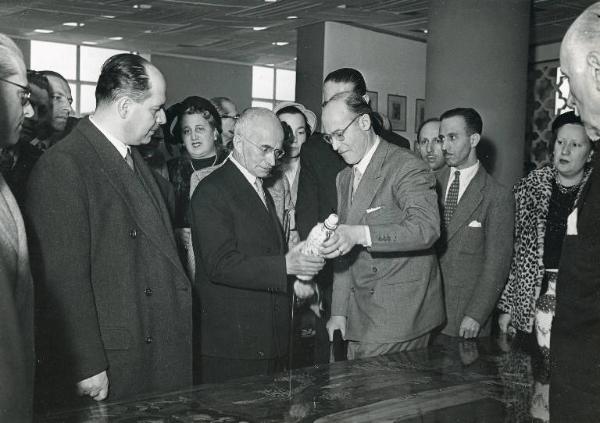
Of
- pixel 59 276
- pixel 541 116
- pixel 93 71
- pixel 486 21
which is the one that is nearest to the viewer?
pixel 59 276

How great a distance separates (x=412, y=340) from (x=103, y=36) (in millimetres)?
11127

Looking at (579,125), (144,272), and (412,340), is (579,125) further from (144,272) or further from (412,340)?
(144,272)

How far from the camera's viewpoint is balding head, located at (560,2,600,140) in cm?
147

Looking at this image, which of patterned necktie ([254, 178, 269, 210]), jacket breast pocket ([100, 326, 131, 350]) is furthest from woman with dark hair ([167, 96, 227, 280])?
jacket breast pocket ([100, 326, 131, 350])

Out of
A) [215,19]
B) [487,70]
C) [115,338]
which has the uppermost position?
[215,19]

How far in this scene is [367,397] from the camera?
187 cm

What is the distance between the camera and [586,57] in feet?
4.85

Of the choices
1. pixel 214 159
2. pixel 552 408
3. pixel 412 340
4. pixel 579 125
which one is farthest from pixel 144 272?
pixel 579 125

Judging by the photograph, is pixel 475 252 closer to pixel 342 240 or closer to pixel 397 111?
pixel 342 240

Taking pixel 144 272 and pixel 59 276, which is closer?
pixel 59 276

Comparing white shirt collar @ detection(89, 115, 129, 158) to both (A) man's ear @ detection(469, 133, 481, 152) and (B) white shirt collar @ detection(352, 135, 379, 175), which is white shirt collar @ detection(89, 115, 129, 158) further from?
(A) man's ear @ detection(469, 133, 481, 152)

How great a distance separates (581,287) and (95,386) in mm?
1434

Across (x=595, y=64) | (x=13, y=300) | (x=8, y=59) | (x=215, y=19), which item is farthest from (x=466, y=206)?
(x=215, y=19)

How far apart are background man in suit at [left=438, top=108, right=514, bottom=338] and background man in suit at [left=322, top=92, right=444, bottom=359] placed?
23.4 inches
